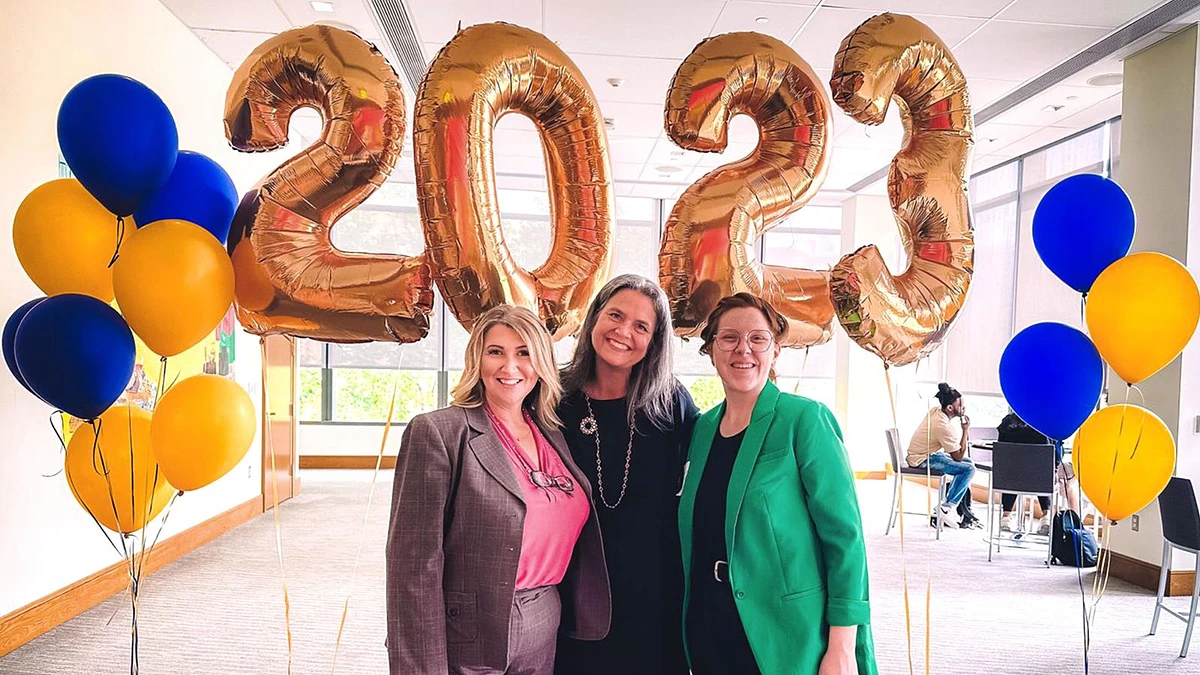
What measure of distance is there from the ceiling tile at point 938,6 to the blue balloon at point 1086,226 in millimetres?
2413

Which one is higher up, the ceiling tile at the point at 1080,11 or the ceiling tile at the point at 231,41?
the ceiling tile at the point at 1080,11

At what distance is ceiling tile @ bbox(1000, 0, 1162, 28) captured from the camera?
4492 millimetres

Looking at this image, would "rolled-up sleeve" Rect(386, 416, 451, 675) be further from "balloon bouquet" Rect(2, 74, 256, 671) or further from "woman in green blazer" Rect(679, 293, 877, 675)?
"balloon bouquet" Rect(2, 74, 256, 671)

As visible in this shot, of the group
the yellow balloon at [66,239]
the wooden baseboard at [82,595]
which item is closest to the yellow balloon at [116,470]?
the yellow balloon at [66,239]

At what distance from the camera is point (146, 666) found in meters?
3.63

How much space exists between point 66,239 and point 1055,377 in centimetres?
278

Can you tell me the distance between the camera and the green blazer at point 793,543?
1.77m

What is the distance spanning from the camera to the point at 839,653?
1768mm

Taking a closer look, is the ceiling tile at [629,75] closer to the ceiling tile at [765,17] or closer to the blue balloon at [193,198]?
the ceiling tile at [765,17]

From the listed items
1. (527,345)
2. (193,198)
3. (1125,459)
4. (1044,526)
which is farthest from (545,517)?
(1044,526)

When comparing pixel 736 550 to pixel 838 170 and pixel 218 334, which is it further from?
pixel 838 170

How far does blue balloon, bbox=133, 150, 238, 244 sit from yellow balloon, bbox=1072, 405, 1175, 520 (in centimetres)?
269

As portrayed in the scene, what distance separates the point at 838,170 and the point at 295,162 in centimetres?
767

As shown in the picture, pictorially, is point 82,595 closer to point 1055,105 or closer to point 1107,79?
point 1107,79
